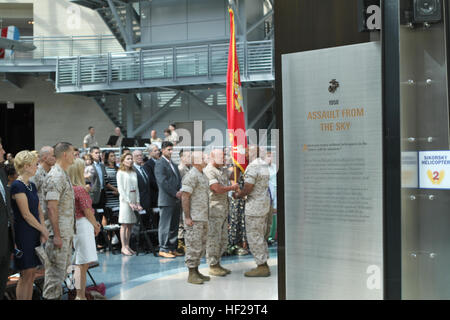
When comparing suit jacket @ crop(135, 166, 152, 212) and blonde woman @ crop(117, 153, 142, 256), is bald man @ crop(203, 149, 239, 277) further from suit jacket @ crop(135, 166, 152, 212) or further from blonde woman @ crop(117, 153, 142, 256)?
suit jacket @ crop(135, 166, 152, 212)

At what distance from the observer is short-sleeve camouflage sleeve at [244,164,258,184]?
571cm

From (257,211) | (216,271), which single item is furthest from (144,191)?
(257,211)

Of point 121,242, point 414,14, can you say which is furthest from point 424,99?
point 121,242

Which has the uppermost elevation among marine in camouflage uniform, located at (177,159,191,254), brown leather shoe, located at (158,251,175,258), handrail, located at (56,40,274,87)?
handrail, located at (56,40,274,87)

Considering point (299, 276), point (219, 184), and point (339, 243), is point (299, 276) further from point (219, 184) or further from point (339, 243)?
point (219, 184)

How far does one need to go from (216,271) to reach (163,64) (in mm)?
10475

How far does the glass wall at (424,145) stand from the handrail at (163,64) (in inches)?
469

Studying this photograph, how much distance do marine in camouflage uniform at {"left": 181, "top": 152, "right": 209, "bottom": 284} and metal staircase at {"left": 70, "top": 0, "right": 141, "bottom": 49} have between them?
477 inches

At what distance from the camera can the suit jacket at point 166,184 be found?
6.92 m

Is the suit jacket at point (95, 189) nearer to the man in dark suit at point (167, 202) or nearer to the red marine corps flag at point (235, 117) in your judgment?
the man in dark suit at point (167, 202)

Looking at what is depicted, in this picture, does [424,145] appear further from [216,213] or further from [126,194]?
[126,194]

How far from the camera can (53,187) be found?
159 inches

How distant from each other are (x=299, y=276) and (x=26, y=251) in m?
2.38

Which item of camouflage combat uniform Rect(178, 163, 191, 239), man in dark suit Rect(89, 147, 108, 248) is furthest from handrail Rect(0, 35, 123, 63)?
camouflage combat uniform Rect(178, 163, 191, 239)
